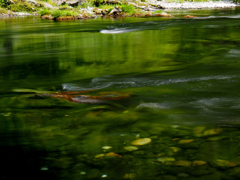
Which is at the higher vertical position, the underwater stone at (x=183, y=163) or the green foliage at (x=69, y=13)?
the green foliage at (x=69, y=13)

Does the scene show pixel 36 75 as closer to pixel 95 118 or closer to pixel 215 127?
pixel 95 118

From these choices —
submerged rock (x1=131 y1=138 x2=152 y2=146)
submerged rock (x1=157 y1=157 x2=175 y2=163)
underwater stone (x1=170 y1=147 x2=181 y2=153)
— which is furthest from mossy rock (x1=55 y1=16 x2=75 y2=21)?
submerged rock (x1=157 y1=157 x2=175 y2=163)

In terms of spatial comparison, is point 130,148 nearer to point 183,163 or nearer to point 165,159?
point 165,159

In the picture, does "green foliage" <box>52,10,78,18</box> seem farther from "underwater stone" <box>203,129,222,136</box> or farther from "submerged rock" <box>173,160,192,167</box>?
"submerged rock" <box>173,160,192,167</box>

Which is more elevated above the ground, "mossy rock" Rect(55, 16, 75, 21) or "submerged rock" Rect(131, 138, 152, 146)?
"mossy rock" Rect(55, 16, 75, 21)

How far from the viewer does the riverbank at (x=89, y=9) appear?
3131 centimetres

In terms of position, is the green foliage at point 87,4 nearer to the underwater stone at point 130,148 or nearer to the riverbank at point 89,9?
the riverbank at point 89,9

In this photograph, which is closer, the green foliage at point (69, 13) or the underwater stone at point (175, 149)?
the underwater stone at point (175, 149)

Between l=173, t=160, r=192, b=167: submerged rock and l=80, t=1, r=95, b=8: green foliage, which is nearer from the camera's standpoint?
l=173, t=160, r=192, b=167: submerged rock

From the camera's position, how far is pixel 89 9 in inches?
1452

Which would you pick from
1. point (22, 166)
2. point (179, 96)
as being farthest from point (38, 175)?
point (179, 96)

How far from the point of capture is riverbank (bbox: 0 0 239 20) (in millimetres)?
31312

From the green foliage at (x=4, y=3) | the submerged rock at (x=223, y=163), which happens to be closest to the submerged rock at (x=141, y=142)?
the submerged rock at (x=223, y=163)

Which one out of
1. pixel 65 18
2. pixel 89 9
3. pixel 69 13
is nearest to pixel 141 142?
pixel 65 18
